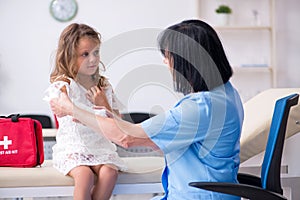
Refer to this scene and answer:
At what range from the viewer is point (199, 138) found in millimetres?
1714

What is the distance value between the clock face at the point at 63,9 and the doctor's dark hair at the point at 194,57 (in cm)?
342

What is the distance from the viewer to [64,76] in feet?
7.84

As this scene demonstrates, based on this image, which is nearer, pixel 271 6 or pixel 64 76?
pixel 64 76

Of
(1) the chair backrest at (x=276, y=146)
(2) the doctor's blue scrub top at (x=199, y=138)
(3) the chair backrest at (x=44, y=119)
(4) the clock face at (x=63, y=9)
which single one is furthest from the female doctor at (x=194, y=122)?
(4) the clock face at (x=63, y=9)

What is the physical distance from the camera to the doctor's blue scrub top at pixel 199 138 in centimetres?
170

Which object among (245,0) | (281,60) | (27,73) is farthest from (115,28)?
(281,60)

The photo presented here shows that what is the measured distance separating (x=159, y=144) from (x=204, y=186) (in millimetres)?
182

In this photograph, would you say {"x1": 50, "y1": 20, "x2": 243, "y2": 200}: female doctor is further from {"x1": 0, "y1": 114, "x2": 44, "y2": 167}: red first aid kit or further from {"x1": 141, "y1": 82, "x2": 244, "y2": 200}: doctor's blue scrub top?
{"x1": 0, "y1": 114, "x2": 44, "y2": 167}: red first aid kit

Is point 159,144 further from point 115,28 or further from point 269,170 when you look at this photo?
point 115,28

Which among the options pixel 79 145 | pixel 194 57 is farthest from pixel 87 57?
pixel 194 57

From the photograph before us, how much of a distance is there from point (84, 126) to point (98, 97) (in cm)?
15

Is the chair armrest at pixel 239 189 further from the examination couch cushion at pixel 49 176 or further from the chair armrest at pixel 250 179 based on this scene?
the examination couch cushion at pixel 49 176

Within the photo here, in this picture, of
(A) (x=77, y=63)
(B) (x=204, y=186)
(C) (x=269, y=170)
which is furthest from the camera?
(A) (x=77, y=63)

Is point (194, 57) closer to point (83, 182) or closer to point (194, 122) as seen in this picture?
point (194, 122)
